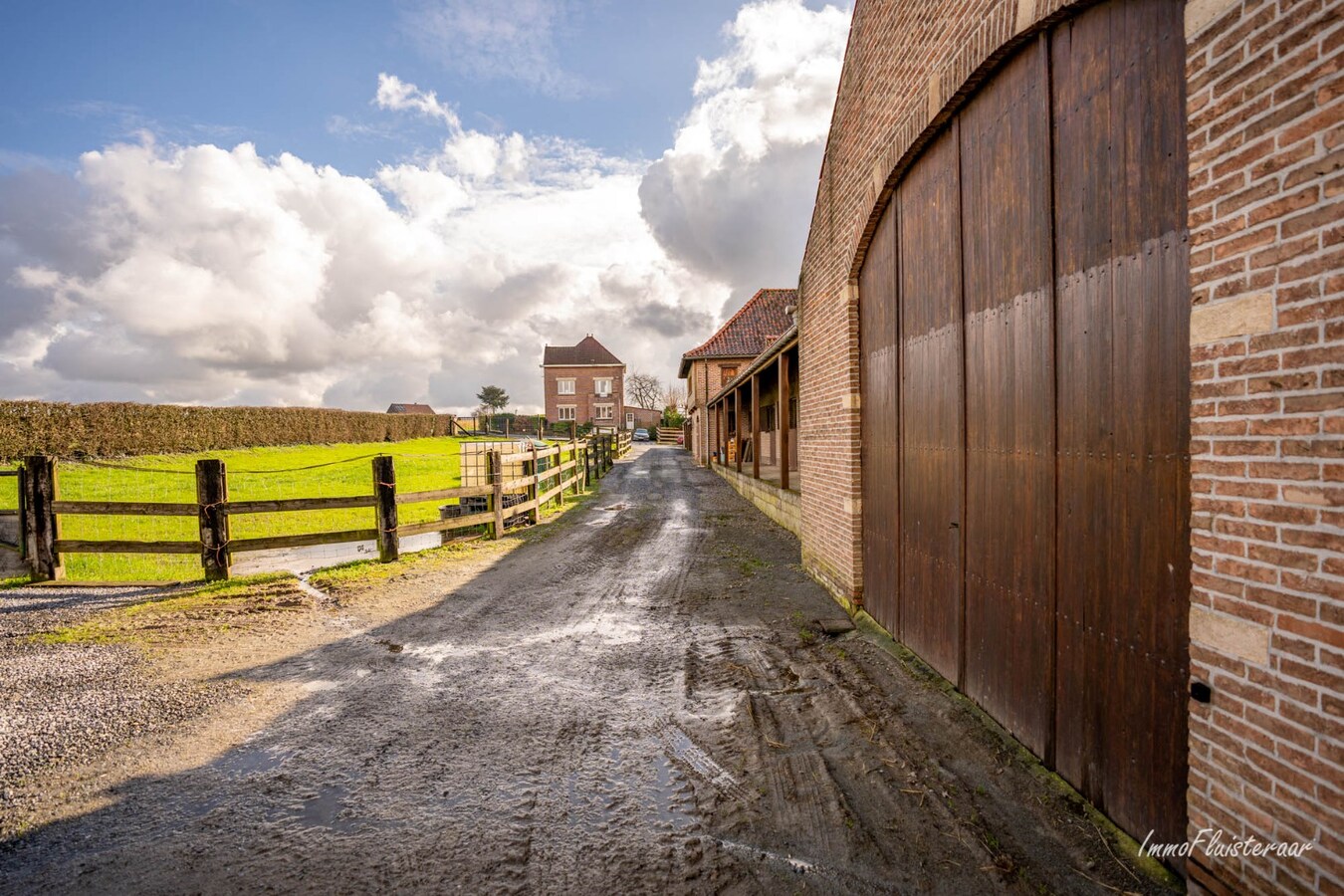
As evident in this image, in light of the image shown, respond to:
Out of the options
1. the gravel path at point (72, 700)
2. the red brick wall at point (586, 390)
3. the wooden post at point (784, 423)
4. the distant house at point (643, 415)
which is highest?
the red brick wall at point (586, 390)

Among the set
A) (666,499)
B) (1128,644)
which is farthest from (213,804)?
(666,499)

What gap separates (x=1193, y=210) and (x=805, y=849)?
2.88m

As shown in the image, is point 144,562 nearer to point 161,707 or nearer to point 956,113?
point 161,707

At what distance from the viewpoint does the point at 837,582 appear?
6648 mm

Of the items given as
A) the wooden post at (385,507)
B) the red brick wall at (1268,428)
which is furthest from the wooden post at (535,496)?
the red brick wall at (1268,428)

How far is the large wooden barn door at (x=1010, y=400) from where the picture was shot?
330cm

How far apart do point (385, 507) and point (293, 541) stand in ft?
3.64

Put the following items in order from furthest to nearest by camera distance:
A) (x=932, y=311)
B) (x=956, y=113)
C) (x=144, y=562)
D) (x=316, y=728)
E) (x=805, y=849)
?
(x=144, y=562) < (x=932, y=311) < (x=956, y=113) < (x=316, y=728) < (x=805, y=849)

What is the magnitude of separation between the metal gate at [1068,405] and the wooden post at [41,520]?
9.29 meters

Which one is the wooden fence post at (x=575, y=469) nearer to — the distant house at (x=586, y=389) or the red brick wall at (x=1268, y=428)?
the red brick wall at (x=1268, y=428)

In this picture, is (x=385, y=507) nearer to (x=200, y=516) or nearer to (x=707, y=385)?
(x=200, y=516)

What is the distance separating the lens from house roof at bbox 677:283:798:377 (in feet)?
102

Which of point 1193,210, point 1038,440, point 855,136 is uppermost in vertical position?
point 855,136

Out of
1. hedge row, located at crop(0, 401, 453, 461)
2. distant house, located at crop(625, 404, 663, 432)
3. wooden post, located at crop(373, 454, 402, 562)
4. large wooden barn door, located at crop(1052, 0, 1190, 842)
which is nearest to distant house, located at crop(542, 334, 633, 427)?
distant house, located at crop(625, 404, 663, 432)
